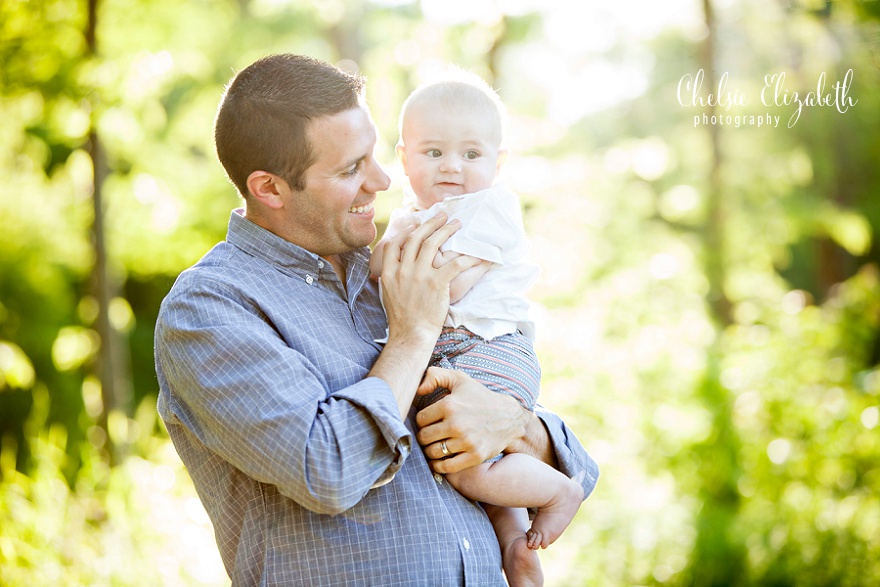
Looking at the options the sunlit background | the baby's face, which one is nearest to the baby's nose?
the baby's face

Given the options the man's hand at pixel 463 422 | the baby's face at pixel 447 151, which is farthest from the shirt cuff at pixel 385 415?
the baby's face at pixel 447 151

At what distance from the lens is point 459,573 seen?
1.79 metres

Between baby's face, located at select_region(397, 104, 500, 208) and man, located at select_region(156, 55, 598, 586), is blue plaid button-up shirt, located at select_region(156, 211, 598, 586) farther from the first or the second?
baby's face, located at select_region(397, 104, 500, 208)

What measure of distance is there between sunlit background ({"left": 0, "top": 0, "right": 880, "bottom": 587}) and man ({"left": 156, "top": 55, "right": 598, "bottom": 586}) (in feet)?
7.76

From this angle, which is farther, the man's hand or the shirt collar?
the shirt collar

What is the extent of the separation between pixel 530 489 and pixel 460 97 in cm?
98

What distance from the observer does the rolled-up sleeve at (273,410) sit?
156 cm

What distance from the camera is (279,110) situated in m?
1.92

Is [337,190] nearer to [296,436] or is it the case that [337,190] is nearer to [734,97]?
[296,436]

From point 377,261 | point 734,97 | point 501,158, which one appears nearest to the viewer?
point 377,261

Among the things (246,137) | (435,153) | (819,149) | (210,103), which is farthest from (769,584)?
(819,149)

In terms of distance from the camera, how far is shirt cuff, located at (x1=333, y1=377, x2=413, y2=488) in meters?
1.60

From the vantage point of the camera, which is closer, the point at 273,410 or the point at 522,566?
the point at 273,410

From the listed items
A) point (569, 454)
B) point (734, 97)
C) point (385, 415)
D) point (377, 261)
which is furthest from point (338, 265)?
point (734, 97)
